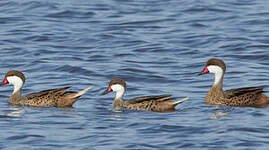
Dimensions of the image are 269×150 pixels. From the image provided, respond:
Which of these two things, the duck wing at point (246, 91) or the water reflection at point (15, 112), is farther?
the duck wing at point (246, 91)

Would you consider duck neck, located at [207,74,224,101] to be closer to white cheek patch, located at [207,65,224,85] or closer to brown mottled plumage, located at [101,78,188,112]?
white cheek patch, located at [207,65,224,85]

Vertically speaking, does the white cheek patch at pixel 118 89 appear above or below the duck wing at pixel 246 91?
above

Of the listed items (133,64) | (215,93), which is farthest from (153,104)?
(133,64)

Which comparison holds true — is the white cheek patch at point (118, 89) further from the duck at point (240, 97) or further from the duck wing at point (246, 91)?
the duck wing at point (246, 91)

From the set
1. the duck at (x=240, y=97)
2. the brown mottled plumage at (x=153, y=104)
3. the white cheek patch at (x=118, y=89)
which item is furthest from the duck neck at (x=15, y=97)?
the duck at (x=240, y=97)

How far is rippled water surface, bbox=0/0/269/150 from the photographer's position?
1213cm

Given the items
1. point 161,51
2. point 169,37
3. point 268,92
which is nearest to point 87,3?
point 169,37

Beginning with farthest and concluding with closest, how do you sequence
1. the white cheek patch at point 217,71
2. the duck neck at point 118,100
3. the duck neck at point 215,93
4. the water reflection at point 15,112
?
the white cheek patch at point 217,71, the duck neck at point 215,93, the duck neck at point 118,100, the water reflection at point 15,112

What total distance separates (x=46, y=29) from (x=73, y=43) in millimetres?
2629

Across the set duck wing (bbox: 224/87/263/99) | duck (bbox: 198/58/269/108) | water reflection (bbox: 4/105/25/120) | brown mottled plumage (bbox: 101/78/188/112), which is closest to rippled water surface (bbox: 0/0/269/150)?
water reflection (bbox: 4/105/25/120)

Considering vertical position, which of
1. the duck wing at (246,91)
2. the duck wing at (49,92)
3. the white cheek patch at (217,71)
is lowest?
the duck wing at (246,91)

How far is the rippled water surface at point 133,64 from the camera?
12133 mm

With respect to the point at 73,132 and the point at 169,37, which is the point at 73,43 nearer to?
the point at 169,37

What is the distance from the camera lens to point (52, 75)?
1831cm
